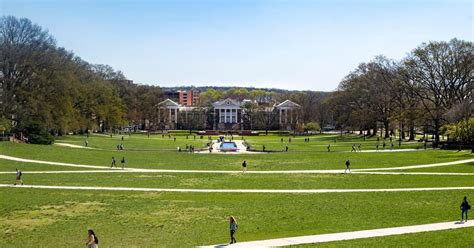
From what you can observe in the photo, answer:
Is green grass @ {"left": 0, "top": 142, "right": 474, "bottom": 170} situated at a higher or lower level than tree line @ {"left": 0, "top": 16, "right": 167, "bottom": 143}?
lower

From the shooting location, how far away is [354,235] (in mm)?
21281

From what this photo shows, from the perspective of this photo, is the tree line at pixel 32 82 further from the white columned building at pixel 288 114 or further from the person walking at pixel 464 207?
the white columned building at pixel 288 114

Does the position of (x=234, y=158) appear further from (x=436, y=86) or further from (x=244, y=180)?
(x=436, y=86)

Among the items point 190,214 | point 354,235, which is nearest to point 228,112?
point 190,214

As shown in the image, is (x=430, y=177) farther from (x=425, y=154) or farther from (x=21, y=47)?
(x=21, y=47)

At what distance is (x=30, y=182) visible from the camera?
37594mm

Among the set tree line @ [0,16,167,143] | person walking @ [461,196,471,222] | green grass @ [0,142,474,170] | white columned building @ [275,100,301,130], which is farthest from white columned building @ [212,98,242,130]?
person walking @ [461,196,471,222]

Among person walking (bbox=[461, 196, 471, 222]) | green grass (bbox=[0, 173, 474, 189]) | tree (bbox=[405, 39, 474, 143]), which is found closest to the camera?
person walking (bbox=[461, 196, 471, 222])

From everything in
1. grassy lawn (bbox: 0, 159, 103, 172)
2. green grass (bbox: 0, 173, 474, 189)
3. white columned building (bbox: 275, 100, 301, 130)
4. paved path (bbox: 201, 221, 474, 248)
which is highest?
white columned building (bbox: 275, 100, 301, 130)

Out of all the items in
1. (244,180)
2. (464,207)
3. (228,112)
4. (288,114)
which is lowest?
(244,180)

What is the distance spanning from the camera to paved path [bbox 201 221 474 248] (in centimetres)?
2012

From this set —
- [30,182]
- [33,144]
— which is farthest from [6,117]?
[30,182]

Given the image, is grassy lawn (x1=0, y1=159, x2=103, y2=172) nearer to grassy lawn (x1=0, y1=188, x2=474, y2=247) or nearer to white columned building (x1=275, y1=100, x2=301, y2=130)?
grassy lawn (x1=0, y1=188, x2=474, y2=247)

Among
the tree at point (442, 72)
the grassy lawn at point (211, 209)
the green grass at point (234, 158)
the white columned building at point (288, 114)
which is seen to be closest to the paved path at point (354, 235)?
the grassy lawn at point (211, 209)
